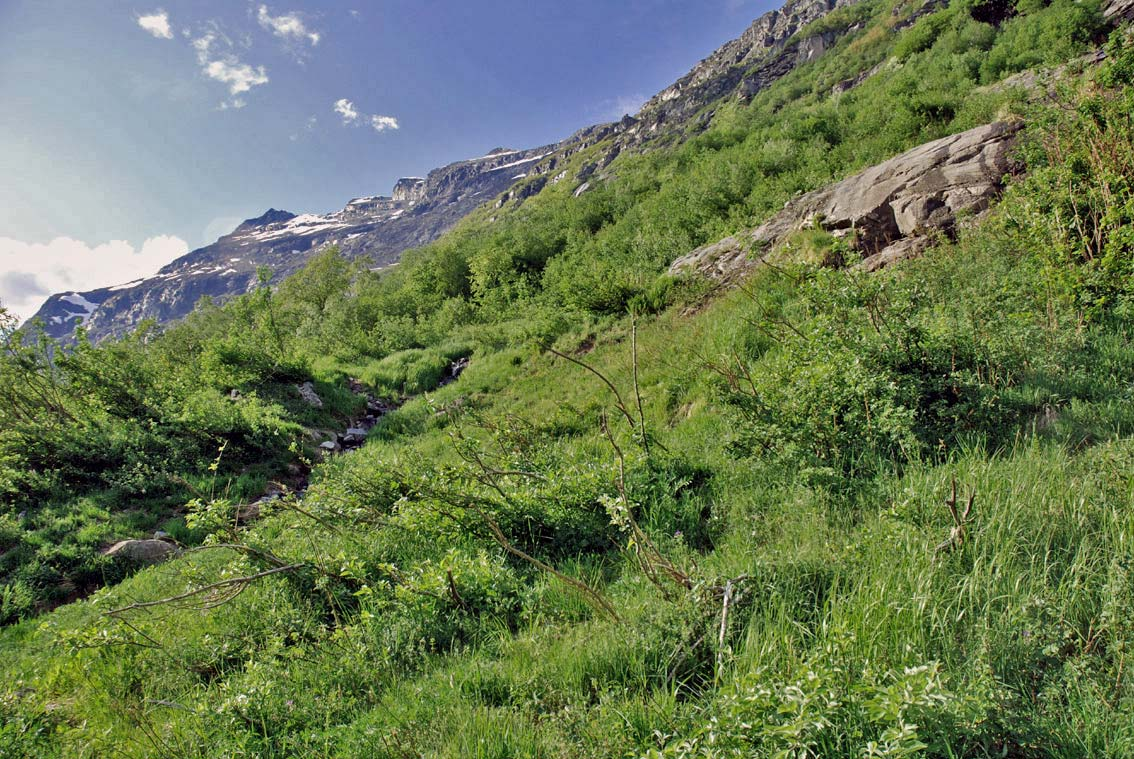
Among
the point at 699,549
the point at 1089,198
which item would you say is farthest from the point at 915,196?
the point at 699,549

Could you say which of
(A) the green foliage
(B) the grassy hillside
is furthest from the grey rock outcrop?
(A) the green foliage

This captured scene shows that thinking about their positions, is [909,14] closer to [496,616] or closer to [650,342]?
[650,342]

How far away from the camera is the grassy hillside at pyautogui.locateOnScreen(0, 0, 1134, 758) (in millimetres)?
1868

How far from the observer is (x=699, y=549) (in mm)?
3586

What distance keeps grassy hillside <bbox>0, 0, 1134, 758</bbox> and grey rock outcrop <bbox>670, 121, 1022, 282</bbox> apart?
145 centimetres

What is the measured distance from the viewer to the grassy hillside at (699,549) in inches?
73.5

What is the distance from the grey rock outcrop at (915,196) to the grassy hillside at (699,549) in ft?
4.75

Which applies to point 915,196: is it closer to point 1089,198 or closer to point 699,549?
point 1089,198

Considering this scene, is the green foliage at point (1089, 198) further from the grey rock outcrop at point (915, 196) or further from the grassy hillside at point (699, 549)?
the grey rock outcrop at point (915, 196)

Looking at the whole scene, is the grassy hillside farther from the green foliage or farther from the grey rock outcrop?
the grey rock outcrop

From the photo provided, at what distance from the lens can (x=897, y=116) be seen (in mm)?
14328

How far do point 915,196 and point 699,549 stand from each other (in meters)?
9.03

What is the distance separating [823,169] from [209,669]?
1846 cm

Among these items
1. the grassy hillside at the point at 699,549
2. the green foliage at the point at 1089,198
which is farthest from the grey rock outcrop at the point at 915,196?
the green foliage at the point at 1089,198
